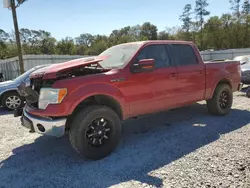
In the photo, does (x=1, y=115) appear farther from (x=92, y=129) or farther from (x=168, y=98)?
(x=168, y=98)

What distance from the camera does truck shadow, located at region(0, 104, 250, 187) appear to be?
10.3 feet

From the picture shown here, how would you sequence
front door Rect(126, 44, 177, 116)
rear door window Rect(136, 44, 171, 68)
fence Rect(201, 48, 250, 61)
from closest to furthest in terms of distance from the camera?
front door Rect(126, 44, 177, 116) < rear door window Rect(136, 44, 171, 68) < fence Rect(201, 48, 250, 61)

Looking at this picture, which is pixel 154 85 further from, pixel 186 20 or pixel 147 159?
pixel 186 20

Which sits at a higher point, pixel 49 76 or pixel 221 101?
pixel 49 76

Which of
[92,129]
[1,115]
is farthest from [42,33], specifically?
[92,129]

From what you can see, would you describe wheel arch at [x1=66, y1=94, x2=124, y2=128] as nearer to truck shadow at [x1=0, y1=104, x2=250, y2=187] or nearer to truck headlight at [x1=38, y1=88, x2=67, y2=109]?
truck headlight at [x1=38, y1=88, x2=67, y2=109]

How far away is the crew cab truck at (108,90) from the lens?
11.5 feet

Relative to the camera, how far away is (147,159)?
3.61 metres

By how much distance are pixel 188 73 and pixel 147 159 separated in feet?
7.60

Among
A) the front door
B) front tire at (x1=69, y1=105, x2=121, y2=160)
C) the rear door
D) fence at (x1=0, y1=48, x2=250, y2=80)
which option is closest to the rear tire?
the rear door

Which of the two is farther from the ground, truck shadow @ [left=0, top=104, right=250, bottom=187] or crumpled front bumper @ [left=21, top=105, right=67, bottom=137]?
crumpled front bumper @ [left=21, top=105, right=67, bottom=137]

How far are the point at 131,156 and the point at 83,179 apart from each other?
3.07 feet

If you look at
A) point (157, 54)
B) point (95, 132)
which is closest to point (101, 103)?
point (95, 132)

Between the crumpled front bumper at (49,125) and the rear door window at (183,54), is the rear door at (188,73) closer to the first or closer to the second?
the rear door window at (183,54)
